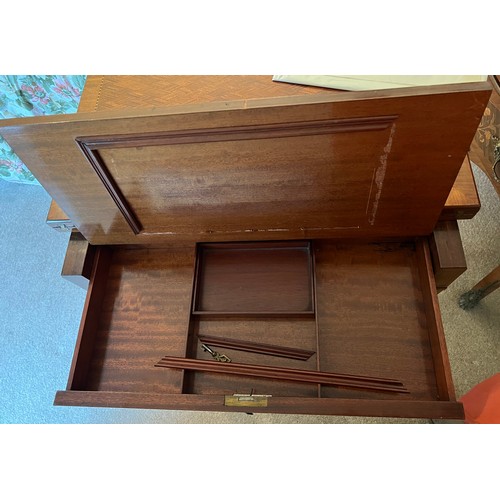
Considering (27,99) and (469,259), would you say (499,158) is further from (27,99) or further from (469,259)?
(27,99)

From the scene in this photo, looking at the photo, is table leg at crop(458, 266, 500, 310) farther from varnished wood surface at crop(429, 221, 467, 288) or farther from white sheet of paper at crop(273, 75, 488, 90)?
white sheet of paper at crop(273, 75, 488, 90)

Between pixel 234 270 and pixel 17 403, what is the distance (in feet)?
3.18

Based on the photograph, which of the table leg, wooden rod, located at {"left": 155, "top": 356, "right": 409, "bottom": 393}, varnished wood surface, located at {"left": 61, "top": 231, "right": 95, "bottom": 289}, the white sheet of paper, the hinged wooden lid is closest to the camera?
the hinged wooden lid

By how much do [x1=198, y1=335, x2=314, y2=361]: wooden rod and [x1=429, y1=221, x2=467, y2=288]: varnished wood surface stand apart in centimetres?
33

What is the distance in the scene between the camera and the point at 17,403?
135 cm

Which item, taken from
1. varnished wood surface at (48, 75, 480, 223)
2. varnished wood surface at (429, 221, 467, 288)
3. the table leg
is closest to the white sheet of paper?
varnished wood surface at (48, 75, 480, 223)

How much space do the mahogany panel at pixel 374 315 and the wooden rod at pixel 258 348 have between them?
0.15 ft

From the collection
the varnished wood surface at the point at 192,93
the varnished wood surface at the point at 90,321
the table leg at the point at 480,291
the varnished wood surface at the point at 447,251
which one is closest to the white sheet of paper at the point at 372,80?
the varnished wood surface at the point at 192,93

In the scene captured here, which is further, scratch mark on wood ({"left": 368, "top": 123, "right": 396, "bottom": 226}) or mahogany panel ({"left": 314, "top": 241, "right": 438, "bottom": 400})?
mahogany panel ({"left": 314, "top": 241, "right": 438, "bottom": 400})

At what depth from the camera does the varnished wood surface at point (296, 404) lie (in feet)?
2.25

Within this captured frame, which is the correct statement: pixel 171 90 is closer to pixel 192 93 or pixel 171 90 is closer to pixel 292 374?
pixel 192 93

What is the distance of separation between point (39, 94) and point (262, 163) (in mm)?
1025

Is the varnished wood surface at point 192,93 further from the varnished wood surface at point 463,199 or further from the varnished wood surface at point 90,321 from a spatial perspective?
the varnished wood surface at point 90,321

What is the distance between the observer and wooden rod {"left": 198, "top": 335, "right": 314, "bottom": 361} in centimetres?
86
